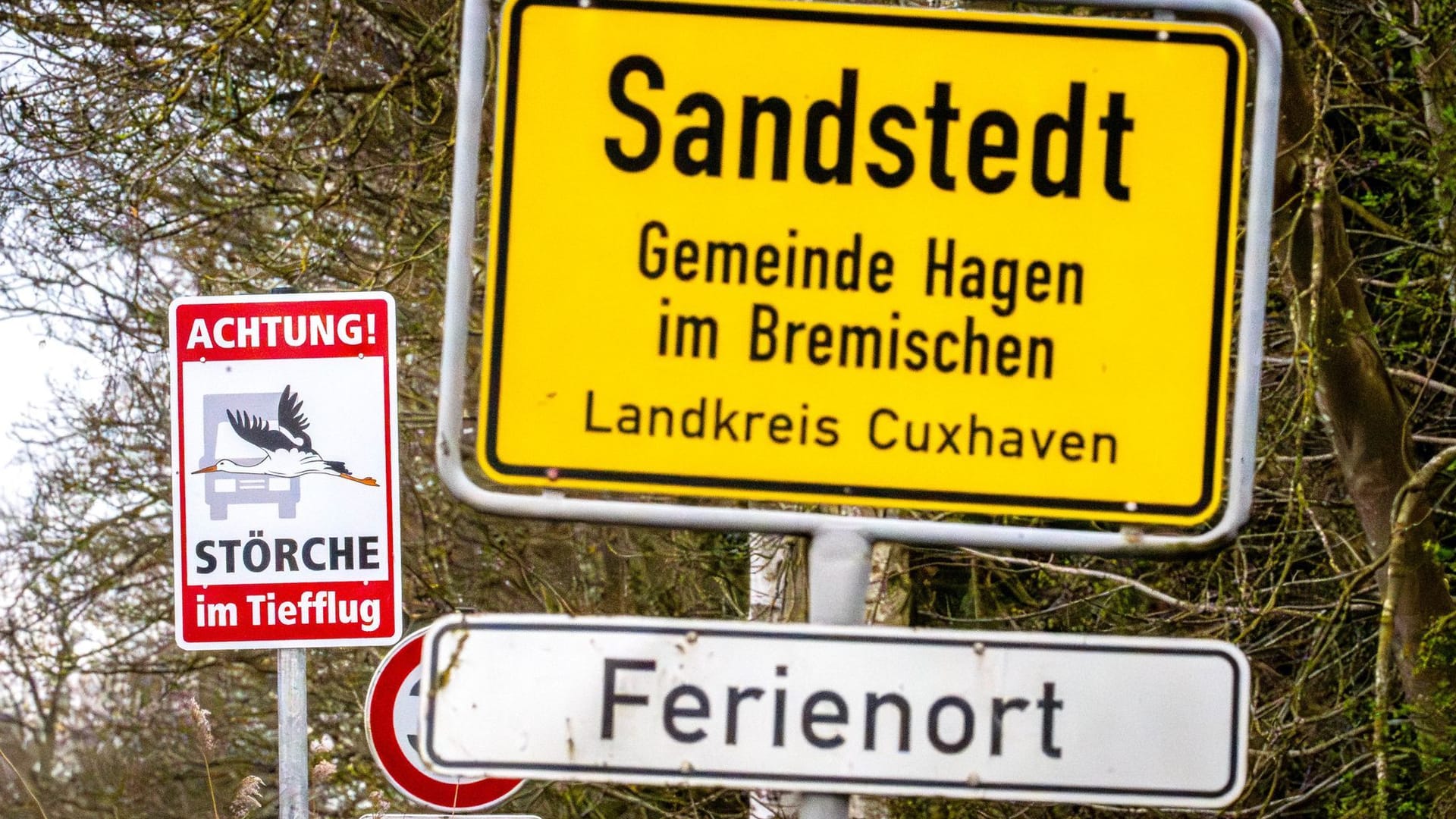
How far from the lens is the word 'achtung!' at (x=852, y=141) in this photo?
193 centimetres

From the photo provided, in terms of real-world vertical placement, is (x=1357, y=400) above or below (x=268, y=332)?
below

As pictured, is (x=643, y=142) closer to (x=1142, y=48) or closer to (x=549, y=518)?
(x=549, y=518)

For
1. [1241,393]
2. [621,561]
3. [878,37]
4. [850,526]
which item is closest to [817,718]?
[850,526]

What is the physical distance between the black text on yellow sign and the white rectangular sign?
178 mm

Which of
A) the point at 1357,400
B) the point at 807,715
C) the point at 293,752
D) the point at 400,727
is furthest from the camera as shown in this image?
the point at 1357,400

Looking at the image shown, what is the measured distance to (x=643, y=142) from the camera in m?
1.93

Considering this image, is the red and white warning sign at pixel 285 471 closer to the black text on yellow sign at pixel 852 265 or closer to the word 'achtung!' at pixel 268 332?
the word 'achtung!' at pixel 268 332

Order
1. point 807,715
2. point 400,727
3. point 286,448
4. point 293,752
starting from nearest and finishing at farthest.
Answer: point 807,715 < point 293,752 < point 286,448 < point 400,727

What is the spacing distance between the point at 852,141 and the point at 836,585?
52 centimetres

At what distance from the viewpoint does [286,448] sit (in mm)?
4387

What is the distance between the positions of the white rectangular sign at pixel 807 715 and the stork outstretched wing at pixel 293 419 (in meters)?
2.61

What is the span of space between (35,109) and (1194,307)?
24.8 feet

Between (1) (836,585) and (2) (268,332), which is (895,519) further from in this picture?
(2) (268,332)

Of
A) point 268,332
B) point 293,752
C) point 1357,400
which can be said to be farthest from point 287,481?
point 1357,400
